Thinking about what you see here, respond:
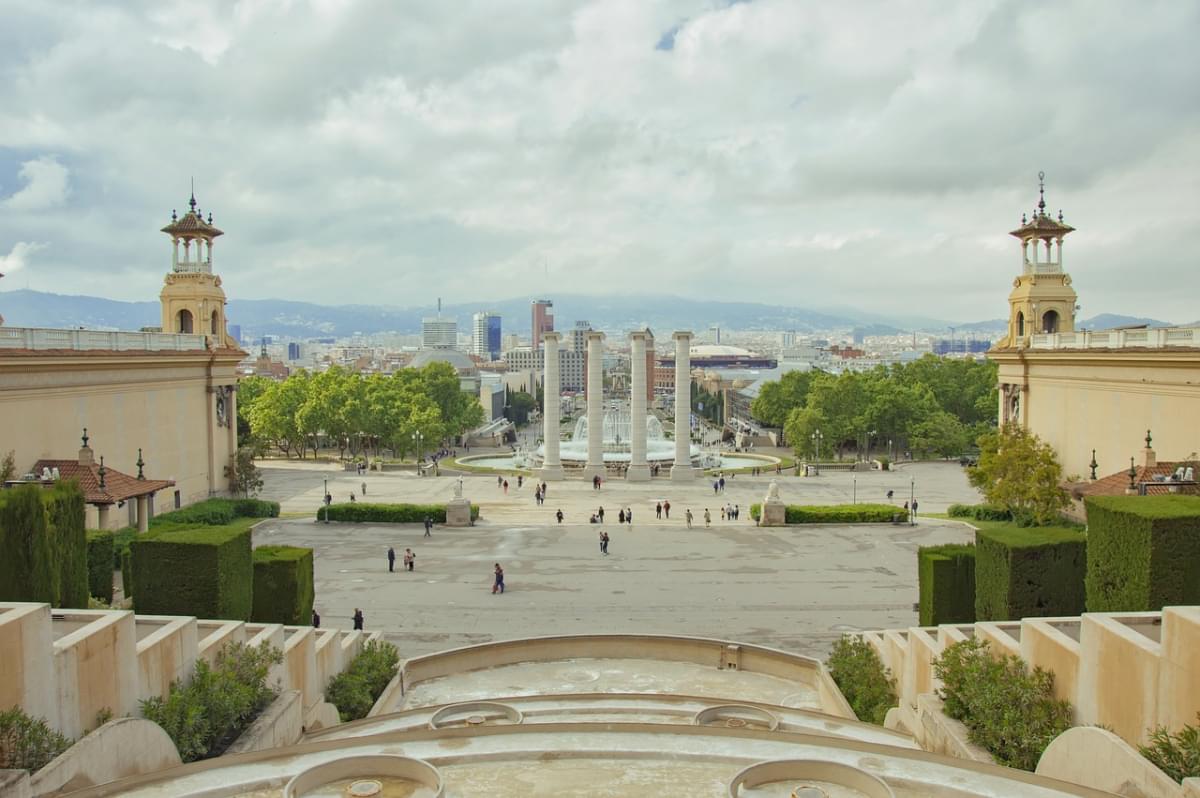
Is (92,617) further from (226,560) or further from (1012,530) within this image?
(1012,530)

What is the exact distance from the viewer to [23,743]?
9555mm

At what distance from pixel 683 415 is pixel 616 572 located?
115ft

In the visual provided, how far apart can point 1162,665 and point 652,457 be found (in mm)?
69614

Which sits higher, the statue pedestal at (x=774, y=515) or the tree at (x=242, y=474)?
the tree at (x=242, y=474)

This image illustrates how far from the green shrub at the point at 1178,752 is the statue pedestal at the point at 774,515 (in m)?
34.8

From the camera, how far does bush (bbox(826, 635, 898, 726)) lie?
61.2 feet

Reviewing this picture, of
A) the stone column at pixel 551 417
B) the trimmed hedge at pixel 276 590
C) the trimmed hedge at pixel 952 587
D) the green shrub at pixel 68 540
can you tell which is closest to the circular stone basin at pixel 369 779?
the green shrub at pixel 68 540

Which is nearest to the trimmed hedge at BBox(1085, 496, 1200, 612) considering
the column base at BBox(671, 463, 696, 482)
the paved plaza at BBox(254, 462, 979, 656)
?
the paved plaza at BBox(254, 462, 979, 656)

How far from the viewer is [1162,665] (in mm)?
10375

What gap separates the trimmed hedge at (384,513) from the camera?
44.6 meters

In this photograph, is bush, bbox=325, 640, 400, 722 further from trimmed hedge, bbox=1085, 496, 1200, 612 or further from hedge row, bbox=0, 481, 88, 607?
trimmed hedge, bbox=1085, 496, 1200, 612

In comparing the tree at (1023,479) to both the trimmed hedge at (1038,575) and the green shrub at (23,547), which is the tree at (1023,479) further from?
the green shrub at (23,547)

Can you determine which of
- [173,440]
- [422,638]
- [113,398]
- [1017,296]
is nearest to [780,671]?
[422,638]

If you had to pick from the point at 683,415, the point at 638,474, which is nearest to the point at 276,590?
the point at 638,474
